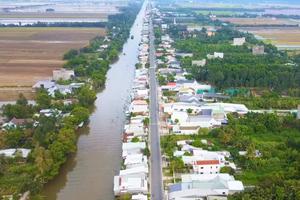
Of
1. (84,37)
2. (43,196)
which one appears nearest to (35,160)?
(43,196)

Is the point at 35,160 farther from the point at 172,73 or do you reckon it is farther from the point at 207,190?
the point at 172,73

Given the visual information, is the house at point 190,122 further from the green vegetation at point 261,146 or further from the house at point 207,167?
the house at point 207,167

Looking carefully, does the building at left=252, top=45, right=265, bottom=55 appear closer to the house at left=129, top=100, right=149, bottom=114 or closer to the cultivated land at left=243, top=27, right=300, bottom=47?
the cultivated land at left=243, top=27, right=300, bottom=47

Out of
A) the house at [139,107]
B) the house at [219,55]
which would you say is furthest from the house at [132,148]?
the house at [219,55]

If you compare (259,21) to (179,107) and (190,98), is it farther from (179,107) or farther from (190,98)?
(179,107)

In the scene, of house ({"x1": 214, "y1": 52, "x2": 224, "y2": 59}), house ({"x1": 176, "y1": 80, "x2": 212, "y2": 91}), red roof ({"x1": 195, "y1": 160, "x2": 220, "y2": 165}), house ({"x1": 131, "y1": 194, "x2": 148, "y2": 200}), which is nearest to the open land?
house ({"x1": 176, "y1": 80, "x2": 212, "y2": 91})

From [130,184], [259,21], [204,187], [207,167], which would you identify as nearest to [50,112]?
[130,184]

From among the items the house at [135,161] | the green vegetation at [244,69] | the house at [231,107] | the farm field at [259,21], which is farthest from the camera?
the farm field at [259,21]
